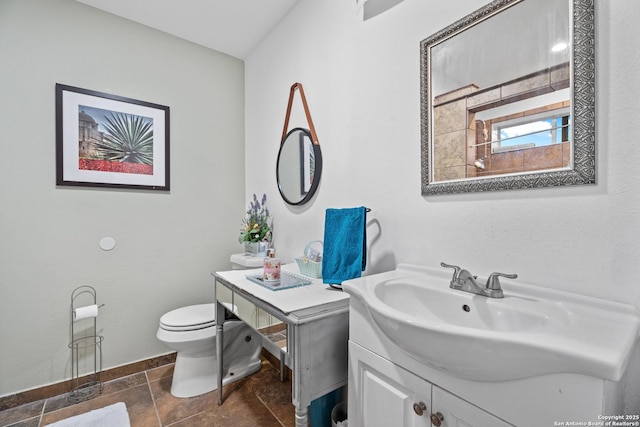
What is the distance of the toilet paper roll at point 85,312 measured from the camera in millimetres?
1740

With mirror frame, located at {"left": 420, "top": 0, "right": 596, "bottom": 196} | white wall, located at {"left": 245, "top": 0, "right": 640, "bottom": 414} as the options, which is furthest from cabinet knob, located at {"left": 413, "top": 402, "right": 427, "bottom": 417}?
mirror frame, located at {"left": 420, "top": 0, "right": 596, "bottom": 196}

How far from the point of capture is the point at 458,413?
71 centimetres

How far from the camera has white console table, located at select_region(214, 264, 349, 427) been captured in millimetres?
1001

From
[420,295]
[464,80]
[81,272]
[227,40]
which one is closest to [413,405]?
[420,295]

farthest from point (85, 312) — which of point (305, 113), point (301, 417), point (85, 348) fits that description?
point (305, 113)

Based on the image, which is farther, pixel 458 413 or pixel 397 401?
pixel 397 401

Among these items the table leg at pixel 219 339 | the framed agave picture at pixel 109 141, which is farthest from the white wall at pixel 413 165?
the framed agave picture at pixel 109 141

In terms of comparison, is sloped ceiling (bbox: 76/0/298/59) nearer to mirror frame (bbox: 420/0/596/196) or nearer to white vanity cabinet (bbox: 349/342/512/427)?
mirror frame (bbox: 420/0/596/196)

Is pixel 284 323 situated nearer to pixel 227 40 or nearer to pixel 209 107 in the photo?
pixel 209 107

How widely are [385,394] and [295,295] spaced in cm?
50

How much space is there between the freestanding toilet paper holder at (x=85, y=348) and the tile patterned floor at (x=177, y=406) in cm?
8

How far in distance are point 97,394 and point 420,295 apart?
2.13m

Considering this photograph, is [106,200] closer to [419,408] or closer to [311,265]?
[311,265]

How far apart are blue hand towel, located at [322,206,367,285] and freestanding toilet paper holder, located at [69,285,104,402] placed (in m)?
1.59
